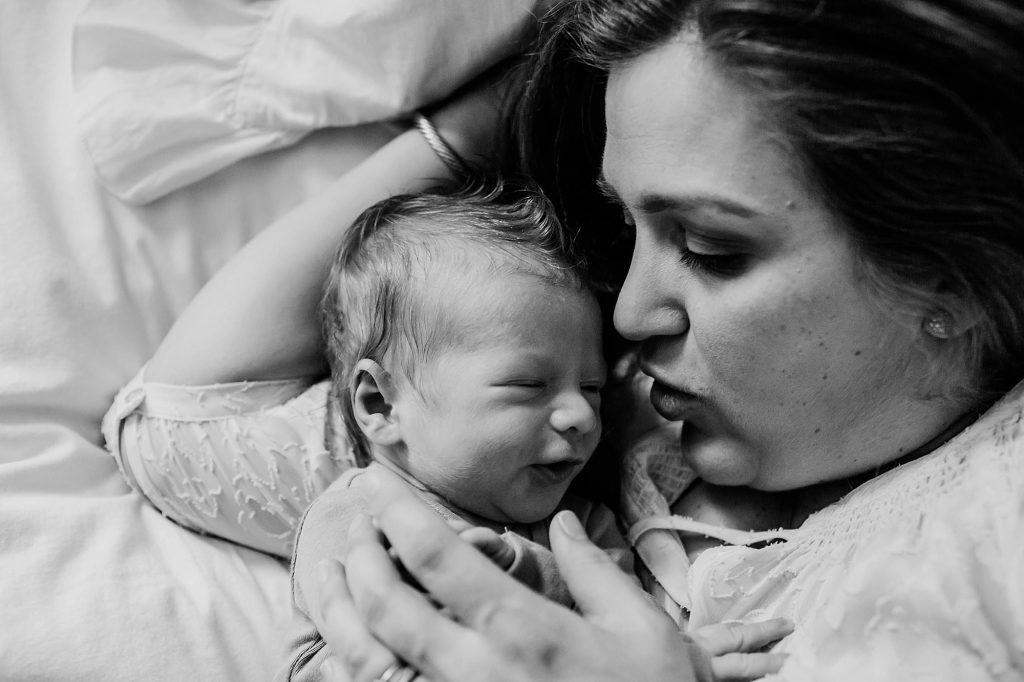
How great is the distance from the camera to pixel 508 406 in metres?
1.29

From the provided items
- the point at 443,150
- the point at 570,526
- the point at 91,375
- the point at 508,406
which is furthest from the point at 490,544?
the point at 91,375

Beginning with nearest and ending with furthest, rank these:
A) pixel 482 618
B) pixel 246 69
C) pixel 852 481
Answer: pixel 482 618 < pixel 852 481 < pixel 246 69

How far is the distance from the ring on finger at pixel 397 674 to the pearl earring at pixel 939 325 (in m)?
0.68

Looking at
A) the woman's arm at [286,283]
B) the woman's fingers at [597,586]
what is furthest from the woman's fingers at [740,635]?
the woman's arm at [286,283]

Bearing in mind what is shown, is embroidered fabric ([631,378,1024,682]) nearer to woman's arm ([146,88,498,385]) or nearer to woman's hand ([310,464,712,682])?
woman's hand ([310,464,712,682])

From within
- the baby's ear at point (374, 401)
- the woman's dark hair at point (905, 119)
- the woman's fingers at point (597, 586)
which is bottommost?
the baby's ear at point (374, 401)

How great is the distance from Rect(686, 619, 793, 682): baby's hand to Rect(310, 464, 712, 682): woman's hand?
0.15 ft

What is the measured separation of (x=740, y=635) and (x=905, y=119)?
589 millimetres

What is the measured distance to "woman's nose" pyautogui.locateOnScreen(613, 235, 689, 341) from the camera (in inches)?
46.2

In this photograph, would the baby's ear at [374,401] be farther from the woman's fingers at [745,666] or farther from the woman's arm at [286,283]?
the woman's fingers at [745,666]

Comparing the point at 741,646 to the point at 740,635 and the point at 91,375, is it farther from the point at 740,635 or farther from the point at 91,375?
the point at 91,375

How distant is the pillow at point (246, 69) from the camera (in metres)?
1.51

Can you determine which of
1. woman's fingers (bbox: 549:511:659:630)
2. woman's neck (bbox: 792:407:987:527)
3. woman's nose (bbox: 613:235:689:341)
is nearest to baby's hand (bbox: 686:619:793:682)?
woman's fingers (bbox: 549:511:659:630)

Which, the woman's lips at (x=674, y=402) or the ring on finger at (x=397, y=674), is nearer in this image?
the ring on finger at (x=397, y=674)
